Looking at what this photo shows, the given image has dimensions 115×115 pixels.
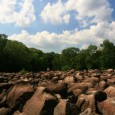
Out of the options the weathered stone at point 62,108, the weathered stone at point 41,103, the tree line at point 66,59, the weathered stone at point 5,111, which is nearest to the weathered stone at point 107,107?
the weathered stone at point 62,108

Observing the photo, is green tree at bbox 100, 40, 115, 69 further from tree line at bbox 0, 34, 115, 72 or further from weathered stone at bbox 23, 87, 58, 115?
weathered stone at bbox 23, 87, 58, 115

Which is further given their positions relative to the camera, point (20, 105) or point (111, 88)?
point (111, 88)

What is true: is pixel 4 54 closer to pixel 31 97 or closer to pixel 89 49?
pixel 89 49

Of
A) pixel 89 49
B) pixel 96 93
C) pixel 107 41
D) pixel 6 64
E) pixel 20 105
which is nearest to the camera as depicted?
pixel 20 105

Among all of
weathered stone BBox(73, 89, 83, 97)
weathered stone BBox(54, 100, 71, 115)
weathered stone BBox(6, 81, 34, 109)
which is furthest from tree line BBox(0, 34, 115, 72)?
weathered stone BBox(54, 100, 71, 115)

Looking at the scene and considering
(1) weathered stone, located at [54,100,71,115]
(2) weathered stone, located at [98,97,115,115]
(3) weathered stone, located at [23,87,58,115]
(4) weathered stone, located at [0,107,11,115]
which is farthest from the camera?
(4) weathered stone, located at [0,107,11,115]

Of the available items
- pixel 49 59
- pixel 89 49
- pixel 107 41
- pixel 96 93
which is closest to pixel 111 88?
pixel 96 93

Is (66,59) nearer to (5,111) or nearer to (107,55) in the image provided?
(107,55)

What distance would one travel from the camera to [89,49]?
399 ft

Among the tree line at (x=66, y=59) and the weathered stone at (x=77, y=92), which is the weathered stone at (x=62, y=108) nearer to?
the weathered stone at (x=77, y=92)

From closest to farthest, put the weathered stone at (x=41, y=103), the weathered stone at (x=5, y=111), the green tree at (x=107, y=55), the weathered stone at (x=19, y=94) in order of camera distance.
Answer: the weathered stone at (x=41, y=103) → the weathered stone at (x=5, y=111) → the weathered stone at (x=19, y=94) → the green tree at (x=107, y=55)

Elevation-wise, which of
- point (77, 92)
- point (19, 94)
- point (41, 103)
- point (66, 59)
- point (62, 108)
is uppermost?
point (66, 59)

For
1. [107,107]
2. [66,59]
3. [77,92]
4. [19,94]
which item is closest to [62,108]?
[107,107]

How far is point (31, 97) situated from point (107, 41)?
97.4 meters
